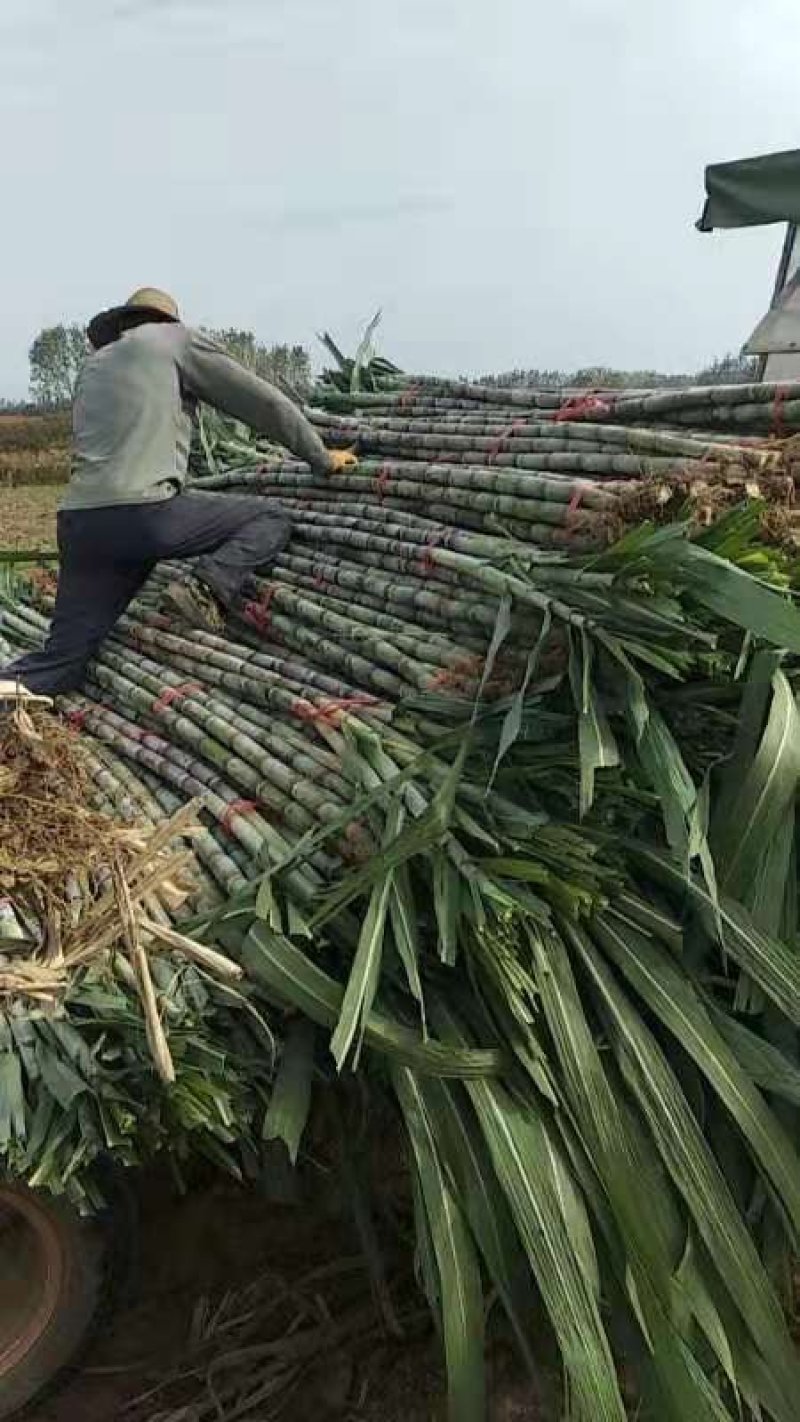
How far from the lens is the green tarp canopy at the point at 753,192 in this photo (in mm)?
6746

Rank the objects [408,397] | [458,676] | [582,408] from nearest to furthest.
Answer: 1. [458,676]
2. [582,408]
3. [408,397]

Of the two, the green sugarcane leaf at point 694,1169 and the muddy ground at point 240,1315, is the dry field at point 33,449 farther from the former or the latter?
the green sugarcane leaf at point 694,1169

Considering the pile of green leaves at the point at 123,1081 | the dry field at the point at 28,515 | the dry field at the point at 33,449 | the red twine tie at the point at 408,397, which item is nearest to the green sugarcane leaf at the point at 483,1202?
the pile of green leaves at the point at 123,1081

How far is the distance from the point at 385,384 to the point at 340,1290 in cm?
311

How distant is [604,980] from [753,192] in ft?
20.6

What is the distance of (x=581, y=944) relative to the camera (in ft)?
6.30

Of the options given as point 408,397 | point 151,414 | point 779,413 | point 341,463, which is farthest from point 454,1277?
point 408,397

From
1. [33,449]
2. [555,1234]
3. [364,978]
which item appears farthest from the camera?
[33,449]

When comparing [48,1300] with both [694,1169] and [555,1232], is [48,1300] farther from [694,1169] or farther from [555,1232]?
[694,1169]

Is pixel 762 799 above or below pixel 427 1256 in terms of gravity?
above

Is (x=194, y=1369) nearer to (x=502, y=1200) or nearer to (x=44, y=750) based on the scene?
(x=502, y=1200)

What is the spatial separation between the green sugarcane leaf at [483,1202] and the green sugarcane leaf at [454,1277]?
0.06ft

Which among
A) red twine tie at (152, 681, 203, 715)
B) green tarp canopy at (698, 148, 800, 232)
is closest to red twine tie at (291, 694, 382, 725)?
red twine tie at (152, 681, 203, 715)

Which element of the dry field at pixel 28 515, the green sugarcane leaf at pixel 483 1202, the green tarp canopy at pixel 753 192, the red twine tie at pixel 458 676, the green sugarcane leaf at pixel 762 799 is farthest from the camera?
the dry field at pixel 28 515
